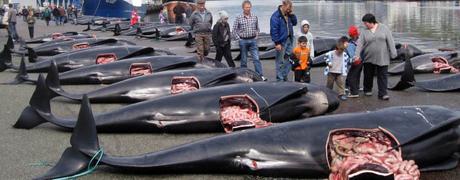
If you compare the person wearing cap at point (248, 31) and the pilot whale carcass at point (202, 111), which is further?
the person wearing cap at point (248, 31)

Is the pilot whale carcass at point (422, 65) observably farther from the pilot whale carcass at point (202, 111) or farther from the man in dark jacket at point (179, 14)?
the man in dark jacket at point (179, 14)

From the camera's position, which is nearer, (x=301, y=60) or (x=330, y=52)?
(x=330, y=52)

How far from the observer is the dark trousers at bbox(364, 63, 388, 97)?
1084 centimetres

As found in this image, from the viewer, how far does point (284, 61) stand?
12594 mm

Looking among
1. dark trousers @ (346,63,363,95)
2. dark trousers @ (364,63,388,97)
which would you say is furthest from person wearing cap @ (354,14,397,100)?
dark trousers @ (346,63,363,95)

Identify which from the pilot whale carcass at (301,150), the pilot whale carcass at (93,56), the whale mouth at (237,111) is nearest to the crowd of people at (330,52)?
the pilot whale carcass at (93,56)

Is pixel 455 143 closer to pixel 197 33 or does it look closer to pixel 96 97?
pixel 96 97

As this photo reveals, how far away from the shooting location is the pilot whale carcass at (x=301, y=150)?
5703mm

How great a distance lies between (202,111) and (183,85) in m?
1.99

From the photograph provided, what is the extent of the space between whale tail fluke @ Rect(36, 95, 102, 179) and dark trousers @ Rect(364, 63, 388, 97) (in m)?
6.83

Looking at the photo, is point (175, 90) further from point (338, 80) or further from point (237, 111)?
point (338, 80)

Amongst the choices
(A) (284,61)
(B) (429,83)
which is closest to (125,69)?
(A) (284,61)

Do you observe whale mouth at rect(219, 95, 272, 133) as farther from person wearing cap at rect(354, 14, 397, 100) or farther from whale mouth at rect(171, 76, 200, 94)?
person wearing cap at rect(354, 14, 397, 100)

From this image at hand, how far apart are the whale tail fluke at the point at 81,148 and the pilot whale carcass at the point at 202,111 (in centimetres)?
212
